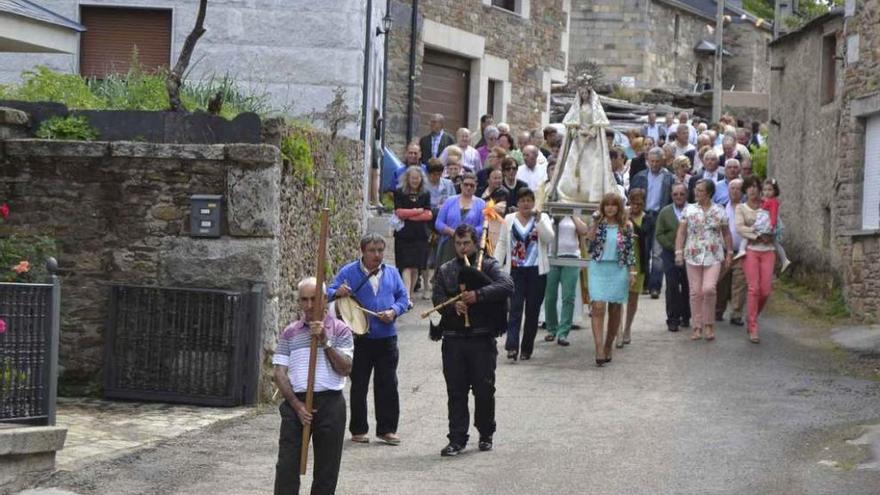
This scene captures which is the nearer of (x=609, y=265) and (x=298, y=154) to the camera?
(x=298, y=154)

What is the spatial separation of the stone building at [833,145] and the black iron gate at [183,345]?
27.8 ft

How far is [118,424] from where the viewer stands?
42.4 ft

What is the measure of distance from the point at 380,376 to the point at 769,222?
6729 mm

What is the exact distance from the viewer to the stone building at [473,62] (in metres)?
28.5

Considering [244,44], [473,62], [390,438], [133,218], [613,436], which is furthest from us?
[473,62]

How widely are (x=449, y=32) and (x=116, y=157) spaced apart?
16487mm

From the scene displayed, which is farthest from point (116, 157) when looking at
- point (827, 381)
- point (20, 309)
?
point (827, 381)

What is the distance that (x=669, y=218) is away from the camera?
19078 millimetres

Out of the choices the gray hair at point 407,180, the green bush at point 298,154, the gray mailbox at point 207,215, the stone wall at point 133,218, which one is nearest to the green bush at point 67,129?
the stone wall at point 133,218

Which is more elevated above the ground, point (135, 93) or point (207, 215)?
point (135, 93)

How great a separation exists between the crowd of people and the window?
155cm

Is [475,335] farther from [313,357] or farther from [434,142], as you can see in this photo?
[434,142]

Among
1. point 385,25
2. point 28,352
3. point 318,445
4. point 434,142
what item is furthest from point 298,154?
point 385,25

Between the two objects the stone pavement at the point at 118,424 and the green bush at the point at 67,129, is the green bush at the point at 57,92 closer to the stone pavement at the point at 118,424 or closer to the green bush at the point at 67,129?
the green bush at the point at 67,129
